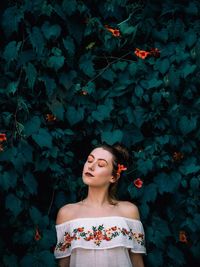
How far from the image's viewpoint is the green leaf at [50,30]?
295cm

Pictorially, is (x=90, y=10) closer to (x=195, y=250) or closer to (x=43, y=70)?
(x=43, y=70)

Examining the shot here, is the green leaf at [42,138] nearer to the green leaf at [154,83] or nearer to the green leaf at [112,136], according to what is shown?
the green leaf at [112,136]

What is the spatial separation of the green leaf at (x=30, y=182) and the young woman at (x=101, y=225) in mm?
304

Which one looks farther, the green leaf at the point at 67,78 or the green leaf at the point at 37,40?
the green leaf at the point at 67,78

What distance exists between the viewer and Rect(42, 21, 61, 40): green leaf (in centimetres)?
295

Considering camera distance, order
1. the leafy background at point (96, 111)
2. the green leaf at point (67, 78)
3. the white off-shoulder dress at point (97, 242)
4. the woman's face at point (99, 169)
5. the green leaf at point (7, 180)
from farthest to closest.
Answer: the green leaf at point (67, 78)
the leafy background at point (96, 111)
the green leaf at point (7, 180)
the woman's face at point (99, 169)
the white off-shoulder dress at point (97, 242)

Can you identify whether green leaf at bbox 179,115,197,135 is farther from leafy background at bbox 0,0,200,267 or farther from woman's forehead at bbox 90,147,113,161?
woman's forehead at bbox 90,147,113,161

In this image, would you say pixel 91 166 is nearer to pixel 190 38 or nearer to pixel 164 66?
pixel 164 66

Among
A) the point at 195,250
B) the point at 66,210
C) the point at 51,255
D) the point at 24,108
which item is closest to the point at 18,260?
the point at 51,255

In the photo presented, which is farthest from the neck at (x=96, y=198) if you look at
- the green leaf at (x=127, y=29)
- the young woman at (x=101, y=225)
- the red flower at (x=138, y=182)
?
the green leaf at (x=127, y=29)

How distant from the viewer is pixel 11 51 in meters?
2.90

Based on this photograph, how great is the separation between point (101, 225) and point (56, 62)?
1013mm

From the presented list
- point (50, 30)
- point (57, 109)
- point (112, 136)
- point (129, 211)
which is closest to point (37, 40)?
point (50, 30)

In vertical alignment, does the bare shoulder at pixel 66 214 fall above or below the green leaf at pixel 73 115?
below
